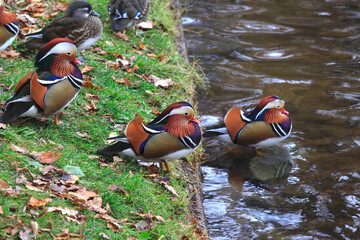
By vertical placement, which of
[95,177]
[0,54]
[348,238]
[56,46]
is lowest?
[348,238]

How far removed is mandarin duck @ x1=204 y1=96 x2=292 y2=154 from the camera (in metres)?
4.70

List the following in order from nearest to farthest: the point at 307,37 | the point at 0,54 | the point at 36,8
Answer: the point at 0,54 < the point at 36,8 < the point at 307,37

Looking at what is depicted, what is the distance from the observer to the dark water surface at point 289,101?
13.3 ft

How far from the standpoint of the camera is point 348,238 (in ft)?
12.5

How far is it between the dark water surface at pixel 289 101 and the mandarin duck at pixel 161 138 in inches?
30.3

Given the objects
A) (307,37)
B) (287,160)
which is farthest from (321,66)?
(287,160)

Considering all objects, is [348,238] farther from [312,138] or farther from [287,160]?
[312,138]

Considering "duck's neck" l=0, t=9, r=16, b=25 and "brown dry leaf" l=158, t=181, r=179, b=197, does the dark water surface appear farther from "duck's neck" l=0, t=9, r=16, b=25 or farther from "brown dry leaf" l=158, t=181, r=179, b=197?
"duck's neck" l=0, t=9, r=16, b=25

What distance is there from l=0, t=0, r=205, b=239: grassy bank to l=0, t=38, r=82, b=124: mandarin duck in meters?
0.17

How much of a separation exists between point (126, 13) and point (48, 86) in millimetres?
2704

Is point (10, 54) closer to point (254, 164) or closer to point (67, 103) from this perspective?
point (67, 103)

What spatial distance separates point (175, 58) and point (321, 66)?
2237 millimetres

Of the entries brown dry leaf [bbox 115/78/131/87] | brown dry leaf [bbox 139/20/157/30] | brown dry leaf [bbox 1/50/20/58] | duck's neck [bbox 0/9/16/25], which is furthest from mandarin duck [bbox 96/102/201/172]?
brown dry leaf [bbox 139/20/157/30]

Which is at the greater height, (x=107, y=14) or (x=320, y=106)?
(x=107, y=14)
